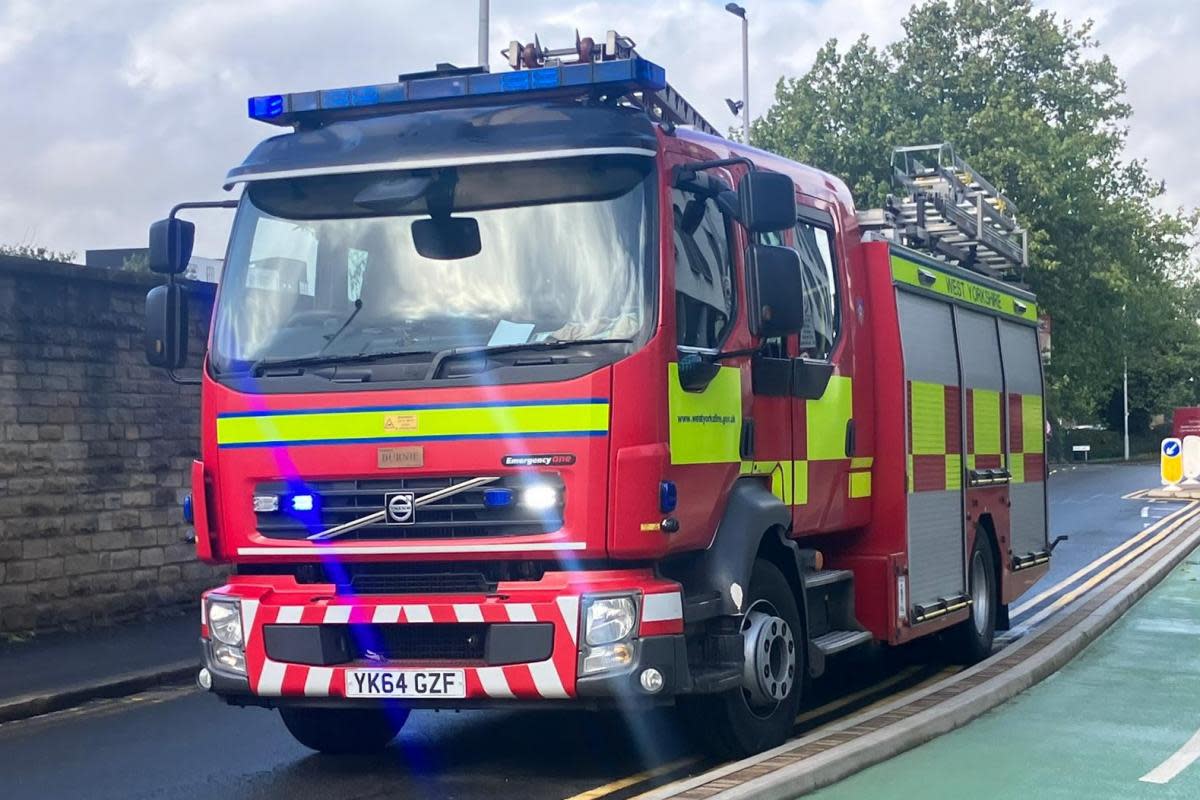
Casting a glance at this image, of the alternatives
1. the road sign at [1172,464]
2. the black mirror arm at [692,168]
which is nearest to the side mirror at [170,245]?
the black mirror arm at [692,168]

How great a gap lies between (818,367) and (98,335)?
7133 millimetres

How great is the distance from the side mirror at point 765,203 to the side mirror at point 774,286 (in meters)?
0.19

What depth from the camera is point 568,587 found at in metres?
6.99

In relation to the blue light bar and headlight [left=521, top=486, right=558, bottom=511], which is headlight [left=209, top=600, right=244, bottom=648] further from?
the blue light bar

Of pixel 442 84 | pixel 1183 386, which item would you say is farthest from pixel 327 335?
pixel 1183 386

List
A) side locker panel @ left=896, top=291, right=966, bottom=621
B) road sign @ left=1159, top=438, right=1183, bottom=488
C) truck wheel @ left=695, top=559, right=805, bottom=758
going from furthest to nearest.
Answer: road sign @ left=1159, top=438, right=1183, bottom=488
side locker panel @ left=896, top=291, right=966, bottom=621
truck wheel @ left=695, top=559, right=805, bottom=758

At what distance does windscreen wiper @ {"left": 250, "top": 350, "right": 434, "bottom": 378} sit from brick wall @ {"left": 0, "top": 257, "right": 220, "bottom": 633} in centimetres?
510

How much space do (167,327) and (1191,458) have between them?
30.7 m

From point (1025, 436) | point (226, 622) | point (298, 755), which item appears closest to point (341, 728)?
point (298, 755)

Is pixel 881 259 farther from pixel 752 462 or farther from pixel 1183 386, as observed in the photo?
pixel 1183 386

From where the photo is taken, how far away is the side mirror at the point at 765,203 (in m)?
7.36

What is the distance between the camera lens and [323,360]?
7445 mm

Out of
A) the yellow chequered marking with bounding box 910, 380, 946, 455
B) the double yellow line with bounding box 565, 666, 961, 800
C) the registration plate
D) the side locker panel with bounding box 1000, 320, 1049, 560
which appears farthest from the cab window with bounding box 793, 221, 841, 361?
the side locker panel with bounding box 1000, 320, 1049, 560

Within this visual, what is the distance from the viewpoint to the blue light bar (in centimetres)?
756
